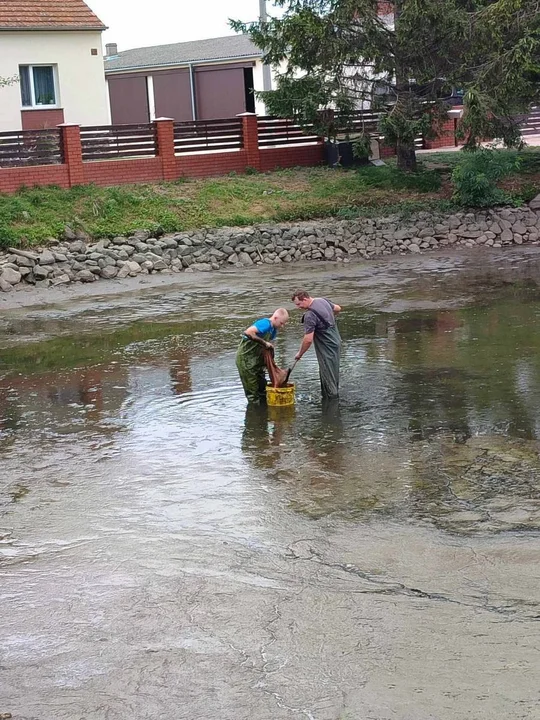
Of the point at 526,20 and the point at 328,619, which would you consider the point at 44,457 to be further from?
the point at 526,20

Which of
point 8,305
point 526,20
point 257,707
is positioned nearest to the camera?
point 257,707

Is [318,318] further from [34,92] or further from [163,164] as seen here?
[34,92]

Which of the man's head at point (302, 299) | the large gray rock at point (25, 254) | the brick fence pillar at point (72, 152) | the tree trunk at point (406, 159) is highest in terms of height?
the brick fence pillar at point (72, 152)

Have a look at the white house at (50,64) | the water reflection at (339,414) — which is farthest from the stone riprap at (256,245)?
the white house at (50,64)

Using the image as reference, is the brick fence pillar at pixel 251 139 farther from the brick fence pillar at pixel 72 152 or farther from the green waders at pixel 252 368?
the green waders at pixel 252 368

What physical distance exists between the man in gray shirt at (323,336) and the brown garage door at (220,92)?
88.9 ft

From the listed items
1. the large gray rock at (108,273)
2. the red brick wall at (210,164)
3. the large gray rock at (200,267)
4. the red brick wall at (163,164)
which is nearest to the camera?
the large gray rock at (108,273)

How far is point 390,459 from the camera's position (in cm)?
1002

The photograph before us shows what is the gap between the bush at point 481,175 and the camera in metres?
25.4

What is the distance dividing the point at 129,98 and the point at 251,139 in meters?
15.2

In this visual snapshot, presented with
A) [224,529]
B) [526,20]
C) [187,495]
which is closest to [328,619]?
[224,529]

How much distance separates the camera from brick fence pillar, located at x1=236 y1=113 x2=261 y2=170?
1089 inches

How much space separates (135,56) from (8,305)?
2570cm

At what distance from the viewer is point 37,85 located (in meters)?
30.5
